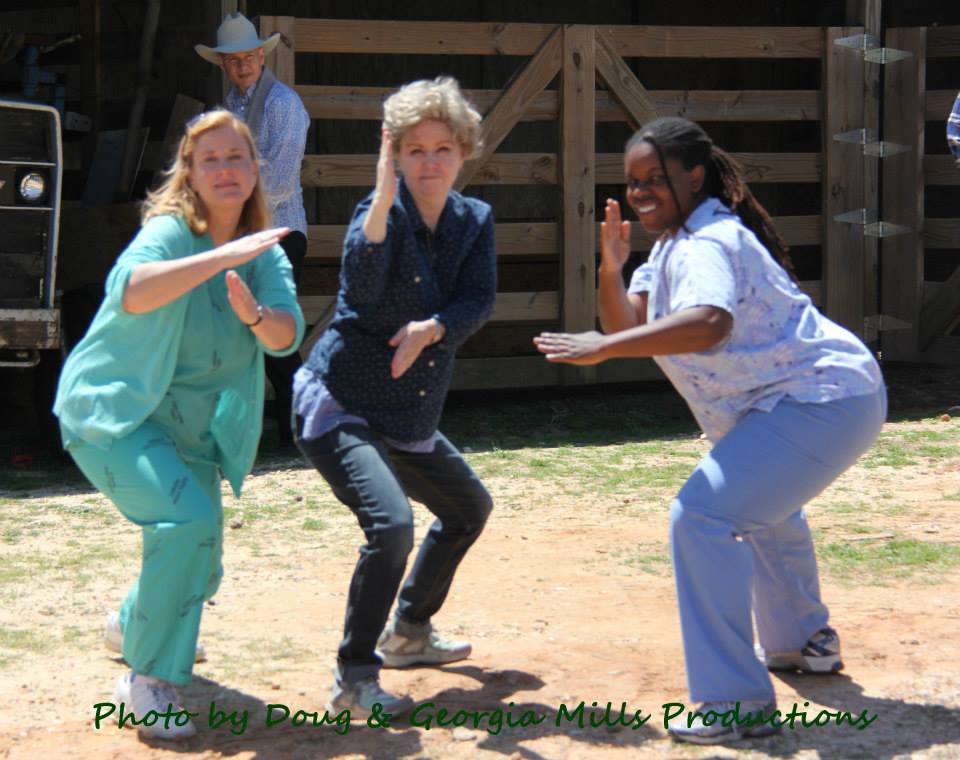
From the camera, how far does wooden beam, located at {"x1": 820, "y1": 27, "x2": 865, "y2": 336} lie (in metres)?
10.5

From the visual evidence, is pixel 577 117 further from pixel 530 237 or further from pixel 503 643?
pixel 503 643

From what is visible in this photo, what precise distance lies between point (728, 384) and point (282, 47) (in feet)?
19.0

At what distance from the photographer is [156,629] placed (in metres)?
3.98

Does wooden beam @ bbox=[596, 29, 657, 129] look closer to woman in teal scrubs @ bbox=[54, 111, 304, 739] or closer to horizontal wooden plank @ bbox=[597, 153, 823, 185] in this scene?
horizontal wooden plank @ bbox=[597, 153, 823, 185]

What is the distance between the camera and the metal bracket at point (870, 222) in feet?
34.4

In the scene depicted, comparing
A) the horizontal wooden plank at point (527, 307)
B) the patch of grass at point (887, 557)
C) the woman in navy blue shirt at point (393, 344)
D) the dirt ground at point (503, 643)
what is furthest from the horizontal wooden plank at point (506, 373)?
the woman in navy blue shirt at point (393, 344)

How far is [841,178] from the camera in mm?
10508

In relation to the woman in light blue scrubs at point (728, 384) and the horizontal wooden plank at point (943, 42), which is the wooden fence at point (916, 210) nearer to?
the horizontal wooden plank at point (943, 42)

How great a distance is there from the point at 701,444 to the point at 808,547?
13.8 feet

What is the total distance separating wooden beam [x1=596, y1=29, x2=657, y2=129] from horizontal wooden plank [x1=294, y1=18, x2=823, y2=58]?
0.25 ft

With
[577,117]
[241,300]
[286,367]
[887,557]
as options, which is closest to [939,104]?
[577,117]

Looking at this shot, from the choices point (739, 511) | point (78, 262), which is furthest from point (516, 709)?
point (78, 262)

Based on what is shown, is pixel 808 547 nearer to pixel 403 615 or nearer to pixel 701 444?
pixel 403 615

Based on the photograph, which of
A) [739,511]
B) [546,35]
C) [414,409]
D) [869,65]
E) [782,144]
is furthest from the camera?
[782,144]
